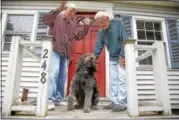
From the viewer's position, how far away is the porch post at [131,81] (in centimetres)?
265

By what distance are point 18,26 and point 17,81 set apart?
3787mm

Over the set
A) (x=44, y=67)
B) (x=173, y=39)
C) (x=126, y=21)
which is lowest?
(x=44, y=67)

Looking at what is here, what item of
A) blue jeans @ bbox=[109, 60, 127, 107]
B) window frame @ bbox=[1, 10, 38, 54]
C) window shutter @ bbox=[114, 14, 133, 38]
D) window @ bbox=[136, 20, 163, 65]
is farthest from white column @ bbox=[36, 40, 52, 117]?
window @ bbox=[136, 20, 163, 65]

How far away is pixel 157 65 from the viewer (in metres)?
3.02

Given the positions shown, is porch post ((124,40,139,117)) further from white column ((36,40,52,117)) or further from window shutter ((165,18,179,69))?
window shutter ((165,18,179,69))

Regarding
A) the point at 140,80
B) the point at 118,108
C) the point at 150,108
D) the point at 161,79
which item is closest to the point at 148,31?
the point at 140,80

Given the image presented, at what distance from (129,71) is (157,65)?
21.0 inches

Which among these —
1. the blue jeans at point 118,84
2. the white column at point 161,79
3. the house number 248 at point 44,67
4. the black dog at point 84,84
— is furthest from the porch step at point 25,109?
the white column at point 161,79

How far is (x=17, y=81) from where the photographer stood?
2969 mm

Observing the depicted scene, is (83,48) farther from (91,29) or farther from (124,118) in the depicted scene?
(124,118)

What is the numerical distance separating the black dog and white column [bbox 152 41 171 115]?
97 centimetres

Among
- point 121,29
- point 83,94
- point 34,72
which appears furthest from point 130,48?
point 34,72

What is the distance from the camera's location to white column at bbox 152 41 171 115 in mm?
2863

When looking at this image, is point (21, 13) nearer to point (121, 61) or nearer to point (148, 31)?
point (148, 31)
